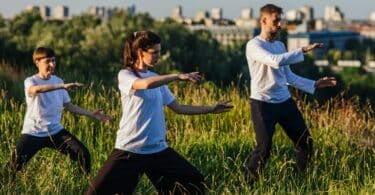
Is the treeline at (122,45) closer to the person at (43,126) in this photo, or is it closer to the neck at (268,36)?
the person at (43,126)

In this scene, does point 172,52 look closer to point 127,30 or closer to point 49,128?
point 127,30

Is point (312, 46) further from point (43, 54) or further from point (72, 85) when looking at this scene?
point (43, 54)

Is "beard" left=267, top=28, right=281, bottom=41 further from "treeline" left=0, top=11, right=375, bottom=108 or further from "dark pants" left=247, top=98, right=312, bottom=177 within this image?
"treeline" left=0, top=11, right=375, bottom=108

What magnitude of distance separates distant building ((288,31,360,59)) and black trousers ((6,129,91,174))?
14244 cm

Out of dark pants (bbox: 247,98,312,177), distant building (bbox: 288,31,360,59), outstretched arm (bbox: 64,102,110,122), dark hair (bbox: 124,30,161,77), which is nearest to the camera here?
dark hair (bbox: 124,30,161,77)

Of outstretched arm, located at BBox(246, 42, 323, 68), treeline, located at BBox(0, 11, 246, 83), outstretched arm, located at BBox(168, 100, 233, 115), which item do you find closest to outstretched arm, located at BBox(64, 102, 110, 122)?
outstretched arm, located at BBox(168, 100, 233, 115)

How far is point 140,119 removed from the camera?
444 cm

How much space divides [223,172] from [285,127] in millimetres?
788

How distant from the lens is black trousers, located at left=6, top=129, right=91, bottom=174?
5.88m

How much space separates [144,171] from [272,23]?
1.98 m

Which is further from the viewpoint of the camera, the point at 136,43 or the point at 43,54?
the point at 43,54

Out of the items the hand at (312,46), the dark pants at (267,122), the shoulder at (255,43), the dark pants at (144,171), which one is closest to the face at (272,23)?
the shoulder at (255,43)

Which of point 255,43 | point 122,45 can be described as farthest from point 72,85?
point 122,45

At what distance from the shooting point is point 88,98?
30.4 ft
